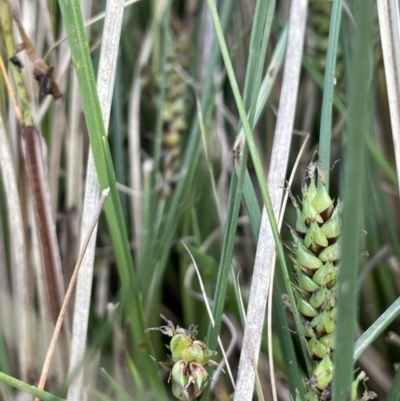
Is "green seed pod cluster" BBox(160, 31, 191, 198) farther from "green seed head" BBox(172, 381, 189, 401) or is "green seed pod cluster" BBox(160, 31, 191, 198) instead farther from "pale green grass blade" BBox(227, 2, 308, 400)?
"green seed head" BBox(172, 381, 189, 401)

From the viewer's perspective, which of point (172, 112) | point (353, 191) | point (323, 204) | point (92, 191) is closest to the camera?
point (353, 191)

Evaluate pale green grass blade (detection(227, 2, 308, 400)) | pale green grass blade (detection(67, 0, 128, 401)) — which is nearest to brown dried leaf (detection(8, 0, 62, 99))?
pale green grass blade (detection(67, 0, 128, 401))

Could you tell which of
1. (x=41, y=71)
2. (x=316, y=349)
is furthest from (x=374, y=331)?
(x=41, y=71)

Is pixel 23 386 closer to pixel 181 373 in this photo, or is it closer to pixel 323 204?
pixel 181 373

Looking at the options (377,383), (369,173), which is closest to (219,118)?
(369,173)

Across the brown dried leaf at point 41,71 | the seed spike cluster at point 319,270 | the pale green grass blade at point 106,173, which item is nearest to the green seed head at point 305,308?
the seed spike cluster at point 319,270

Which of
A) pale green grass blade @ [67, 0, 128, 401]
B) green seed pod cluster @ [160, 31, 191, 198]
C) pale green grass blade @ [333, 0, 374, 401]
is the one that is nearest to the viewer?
pale green grass blade @ [333, 0, 374, 401]

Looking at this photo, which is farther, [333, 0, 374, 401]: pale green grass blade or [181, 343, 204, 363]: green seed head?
[181, 343, 204, 363]: green seed head
